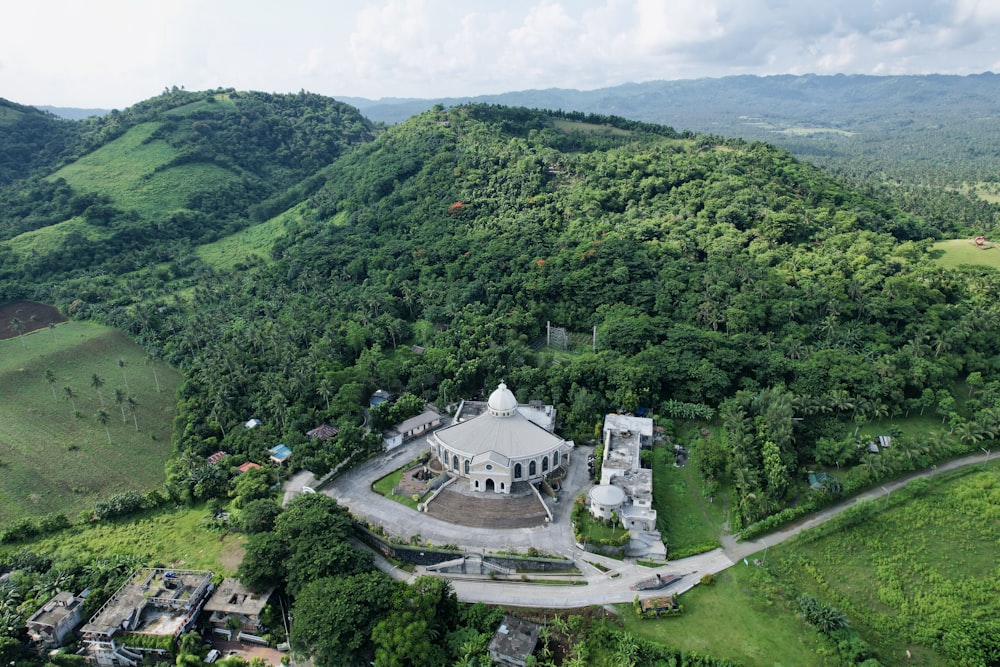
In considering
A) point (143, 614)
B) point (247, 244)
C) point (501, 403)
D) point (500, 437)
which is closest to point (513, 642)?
point (500, 437)

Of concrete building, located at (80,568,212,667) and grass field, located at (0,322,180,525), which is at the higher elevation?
grass field, located at (0,322,180,525)

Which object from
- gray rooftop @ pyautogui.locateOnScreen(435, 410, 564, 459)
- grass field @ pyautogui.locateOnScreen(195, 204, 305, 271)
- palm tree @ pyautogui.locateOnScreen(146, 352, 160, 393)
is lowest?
palm tree @ pyautogui.locateOnScreen(146, 352, 160, 393)

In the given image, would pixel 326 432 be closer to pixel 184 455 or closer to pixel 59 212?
pixel 184 455

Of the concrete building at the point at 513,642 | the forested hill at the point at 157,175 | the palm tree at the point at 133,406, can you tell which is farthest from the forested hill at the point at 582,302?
the concrete building at the point at 513,642

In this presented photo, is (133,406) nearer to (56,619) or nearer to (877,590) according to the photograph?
(56,619)

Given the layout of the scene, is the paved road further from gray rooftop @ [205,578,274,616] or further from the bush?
the bush

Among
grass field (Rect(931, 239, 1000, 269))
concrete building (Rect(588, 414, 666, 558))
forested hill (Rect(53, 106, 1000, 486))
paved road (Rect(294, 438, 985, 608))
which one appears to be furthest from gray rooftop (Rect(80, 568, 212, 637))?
grass field (Rect(931, 239, 1000, 269))
